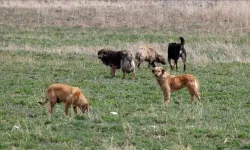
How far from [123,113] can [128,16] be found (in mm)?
21793

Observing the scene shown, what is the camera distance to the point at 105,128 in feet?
37.1

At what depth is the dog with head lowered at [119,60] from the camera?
18641 mm

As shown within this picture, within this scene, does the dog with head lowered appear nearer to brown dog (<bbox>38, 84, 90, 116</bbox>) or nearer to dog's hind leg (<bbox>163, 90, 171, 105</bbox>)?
dog's hind leg (<bbox>163, 90, 171, 105</bbox>)

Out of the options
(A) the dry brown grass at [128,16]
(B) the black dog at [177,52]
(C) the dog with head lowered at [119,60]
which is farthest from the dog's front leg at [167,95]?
(A) the dry brown grass at [128,16]

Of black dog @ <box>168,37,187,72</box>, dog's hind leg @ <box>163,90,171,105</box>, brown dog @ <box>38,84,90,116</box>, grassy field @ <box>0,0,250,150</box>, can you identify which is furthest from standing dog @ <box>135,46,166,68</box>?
brown dog @ <box>38,84,90,116</box>

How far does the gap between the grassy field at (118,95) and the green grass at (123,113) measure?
0.7 inches

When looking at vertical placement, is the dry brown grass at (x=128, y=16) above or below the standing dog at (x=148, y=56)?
above

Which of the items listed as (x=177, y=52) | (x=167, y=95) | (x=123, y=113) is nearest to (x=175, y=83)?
(x=167, y=95)

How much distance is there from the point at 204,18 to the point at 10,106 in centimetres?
2134

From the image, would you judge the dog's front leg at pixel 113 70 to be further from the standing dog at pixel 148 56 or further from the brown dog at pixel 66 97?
the brown dog at pixel 66 97

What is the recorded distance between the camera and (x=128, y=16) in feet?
113

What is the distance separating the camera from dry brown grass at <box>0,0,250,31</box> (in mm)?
32625

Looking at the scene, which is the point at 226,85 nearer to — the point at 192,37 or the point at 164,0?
the point at 192,37

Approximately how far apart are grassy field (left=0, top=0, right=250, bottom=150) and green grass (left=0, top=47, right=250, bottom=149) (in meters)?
0.02
